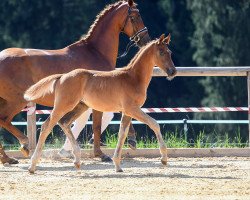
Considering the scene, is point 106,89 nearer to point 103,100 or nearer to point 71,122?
point 103,100

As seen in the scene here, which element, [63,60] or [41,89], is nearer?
[41,89]

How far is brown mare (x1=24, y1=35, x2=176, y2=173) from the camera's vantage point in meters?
14.6

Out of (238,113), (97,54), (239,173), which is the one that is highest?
(97,54)

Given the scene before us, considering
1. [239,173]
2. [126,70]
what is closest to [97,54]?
[126,70]

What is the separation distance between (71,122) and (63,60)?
160 cm

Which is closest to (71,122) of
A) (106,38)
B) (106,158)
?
(106,158)

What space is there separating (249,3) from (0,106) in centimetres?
1736

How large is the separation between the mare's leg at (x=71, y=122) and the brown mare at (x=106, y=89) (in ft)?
0.04

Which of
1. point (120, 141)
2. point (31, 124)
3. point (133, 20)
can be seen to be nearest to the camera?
point (120, 141)

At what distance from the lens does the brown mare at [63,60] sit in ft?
53.1

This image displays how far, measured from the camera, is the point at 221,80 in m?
32.4

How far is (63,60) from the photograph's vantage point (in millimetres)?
16500

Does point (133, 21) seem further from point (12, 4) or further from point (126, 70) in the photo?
point (12, 4)

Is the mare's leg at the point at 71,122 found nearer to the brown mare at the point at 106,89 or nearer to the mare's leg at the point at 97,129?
the brown mare at the point at 106,89
